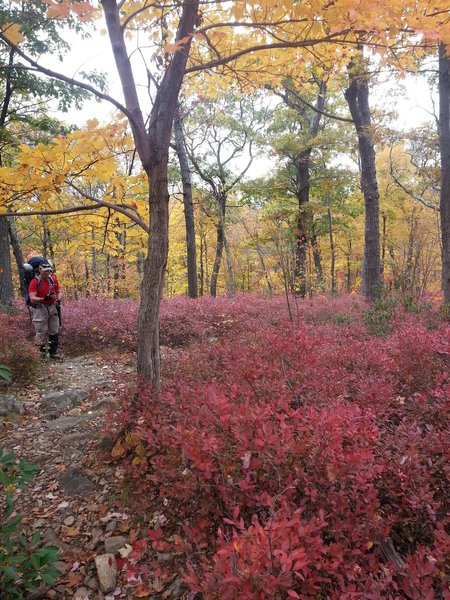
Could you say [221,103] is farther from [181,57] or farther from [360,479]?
[360,479]

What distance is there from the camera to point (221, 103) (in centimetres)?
1877

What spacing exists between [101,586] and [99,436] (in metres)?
1.78

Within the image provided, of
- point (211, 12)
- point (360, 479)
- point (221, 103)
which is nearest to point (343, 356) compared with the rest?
point (360, 479)

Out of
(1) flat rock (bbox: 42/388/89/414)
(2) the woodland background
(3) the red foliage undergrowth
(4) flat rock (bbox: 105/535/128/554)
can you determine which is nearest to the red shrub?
(2) the woodland background

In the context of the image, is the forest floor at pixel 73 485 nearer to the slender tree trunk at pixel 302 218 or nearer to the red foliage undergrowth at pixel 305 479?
the red foliage undergrowth at pixel 305 479

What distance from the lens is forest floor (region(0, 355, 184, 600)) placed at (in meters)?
2.46

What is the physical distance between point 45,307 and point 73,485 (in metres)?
4.45

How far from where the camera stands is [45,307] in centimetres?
697

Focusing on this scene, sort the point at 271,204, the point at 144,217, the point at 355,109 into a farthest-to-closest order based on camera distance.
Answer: the point at 271,204 → the point at 355,109 → the point at 144,217

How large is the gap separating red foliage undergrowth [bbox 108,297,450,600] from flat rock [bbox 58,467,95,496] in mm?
481

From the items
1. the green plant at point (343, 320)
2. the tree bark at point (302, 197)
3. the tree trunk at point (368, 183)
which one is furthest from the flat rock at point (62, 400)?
the tree bark at point (302, 197)

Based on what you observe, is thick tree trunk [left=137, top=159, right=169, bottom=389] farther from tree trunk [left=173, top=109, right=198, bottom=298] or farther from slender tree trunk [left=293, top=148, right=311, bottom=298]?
slender tree trunk [left=293, top=148, right=311, bottom=298]

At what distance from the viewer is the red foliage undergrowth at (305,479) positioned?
147cm

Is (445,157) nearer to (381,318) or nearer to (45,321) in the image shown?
(381,318)
